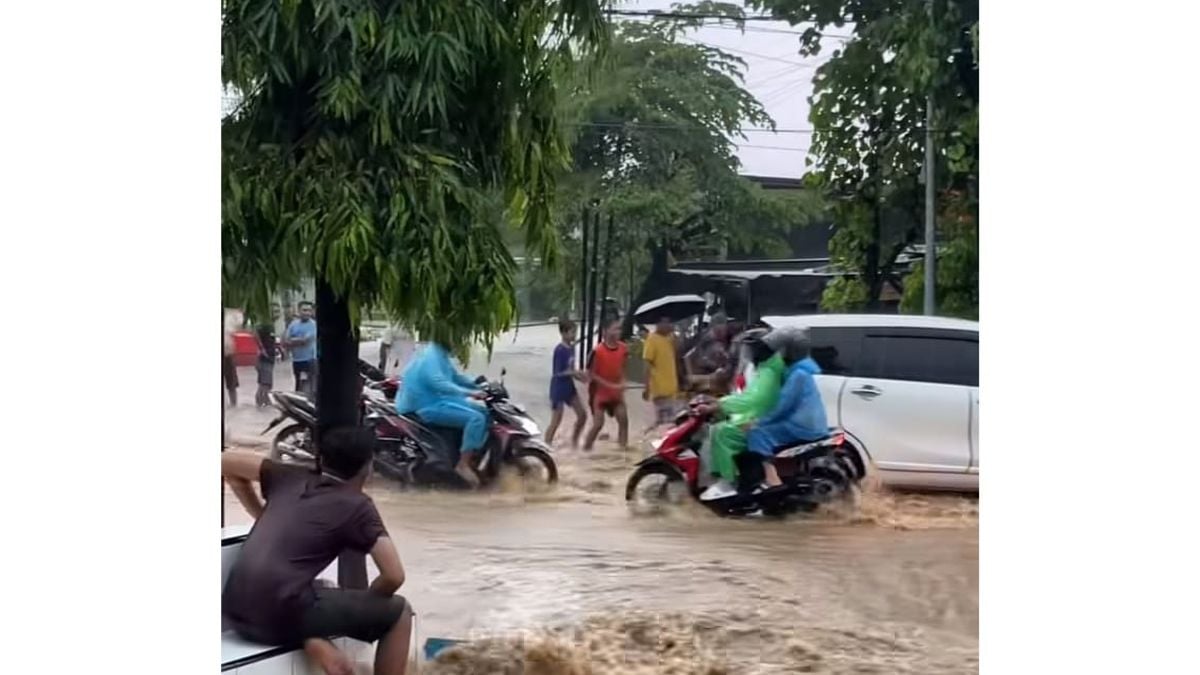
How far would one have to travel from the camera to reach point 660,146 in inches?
124

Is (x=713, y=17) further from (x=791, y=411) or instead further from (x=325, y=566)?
(x=325, y=566)

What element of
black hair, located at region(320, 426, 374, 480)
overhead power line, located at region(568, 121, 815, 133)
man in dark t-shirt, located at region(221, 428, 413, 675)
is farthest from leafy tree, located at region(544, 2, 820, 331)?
man in dark t-shirt, located at region(221, 428, 413, 675)

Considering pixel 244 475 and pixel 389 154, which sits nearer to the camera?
pixel 389 154

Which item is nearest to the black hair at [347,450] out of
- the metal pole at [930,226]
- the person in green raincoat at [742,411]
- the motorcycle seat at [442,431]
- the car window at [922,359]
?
the motorcycle seat at [442,431]

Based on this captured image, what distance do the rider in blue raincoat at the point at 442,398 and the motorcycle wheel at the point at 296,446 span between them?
0.28 meters

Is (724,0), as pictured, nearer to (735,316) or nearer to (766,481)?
(735,316)

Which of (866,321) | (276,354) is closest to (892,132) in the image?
(866,321)

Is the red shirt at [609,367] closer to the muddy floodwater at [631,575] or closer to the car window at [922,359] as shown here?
the muddy floodwater at [631,575]

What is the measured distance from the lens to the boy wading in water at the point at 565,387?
314 cm

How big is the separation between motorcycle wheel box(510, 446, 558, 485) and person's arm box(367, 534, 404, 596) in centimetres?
41

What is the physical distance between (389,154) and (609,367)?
2.75 feet

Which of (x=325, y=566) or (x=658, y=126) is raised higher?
(x=658, y=126)
